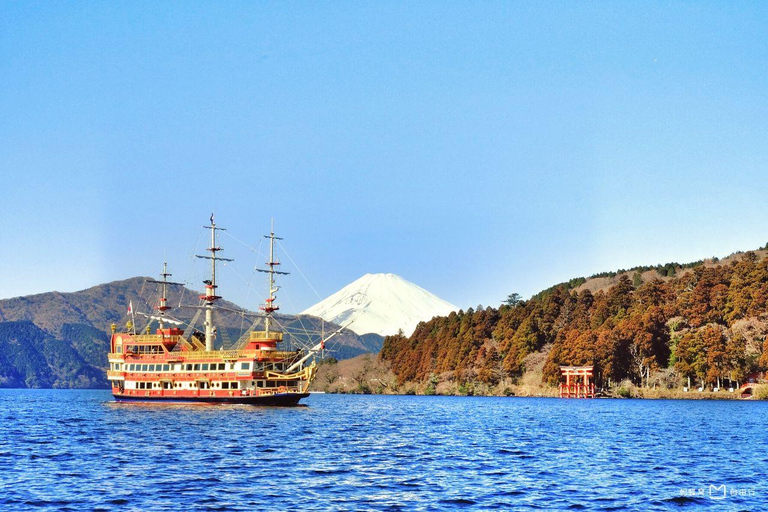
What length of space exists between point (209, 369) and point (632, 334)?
6750 cm

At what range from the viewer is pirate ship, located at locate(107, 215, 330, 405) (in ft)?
296

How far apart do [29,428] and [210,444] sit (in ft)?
72.3

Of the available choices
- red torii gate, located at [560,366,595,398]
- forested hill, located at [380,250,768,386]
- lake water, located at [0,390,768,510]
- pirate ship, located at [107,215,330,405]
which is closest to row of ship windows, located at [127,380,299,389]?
pirate ship, located at [107,215,330,405]

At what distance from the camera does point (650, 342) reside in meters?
128

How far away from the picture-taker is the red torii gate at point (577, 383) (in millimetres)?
131125

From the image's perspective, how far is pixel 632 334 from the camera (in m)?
130

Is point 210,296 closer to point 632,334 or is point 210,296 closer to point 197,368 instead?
point 197,368

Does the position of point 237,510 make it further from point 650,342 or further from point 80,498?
point 650,342

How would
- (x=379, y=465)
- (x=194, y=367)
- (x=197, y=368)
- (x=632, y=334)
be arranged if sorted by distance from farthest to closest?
(x=632, y=334) → (x=194, y=367) → (x=197, y=368) → (x=379, y=465)

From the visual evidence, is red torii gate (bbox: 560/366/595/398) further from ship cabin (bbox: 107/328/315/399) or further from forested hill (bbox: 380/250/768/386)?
ship cabin (bbox: 107/328/315/399)

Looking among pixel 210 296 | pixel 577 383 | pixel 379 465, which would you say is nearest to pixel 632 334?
pixel 577 383

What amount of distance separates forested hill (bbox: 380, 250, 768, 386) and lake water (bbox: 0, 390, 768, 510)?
53689 mm

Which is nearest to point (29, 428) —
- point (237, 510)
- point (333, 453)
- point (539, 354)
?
point (333, 453)

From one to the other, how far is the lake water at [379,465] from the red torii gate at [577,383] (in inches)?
2519
